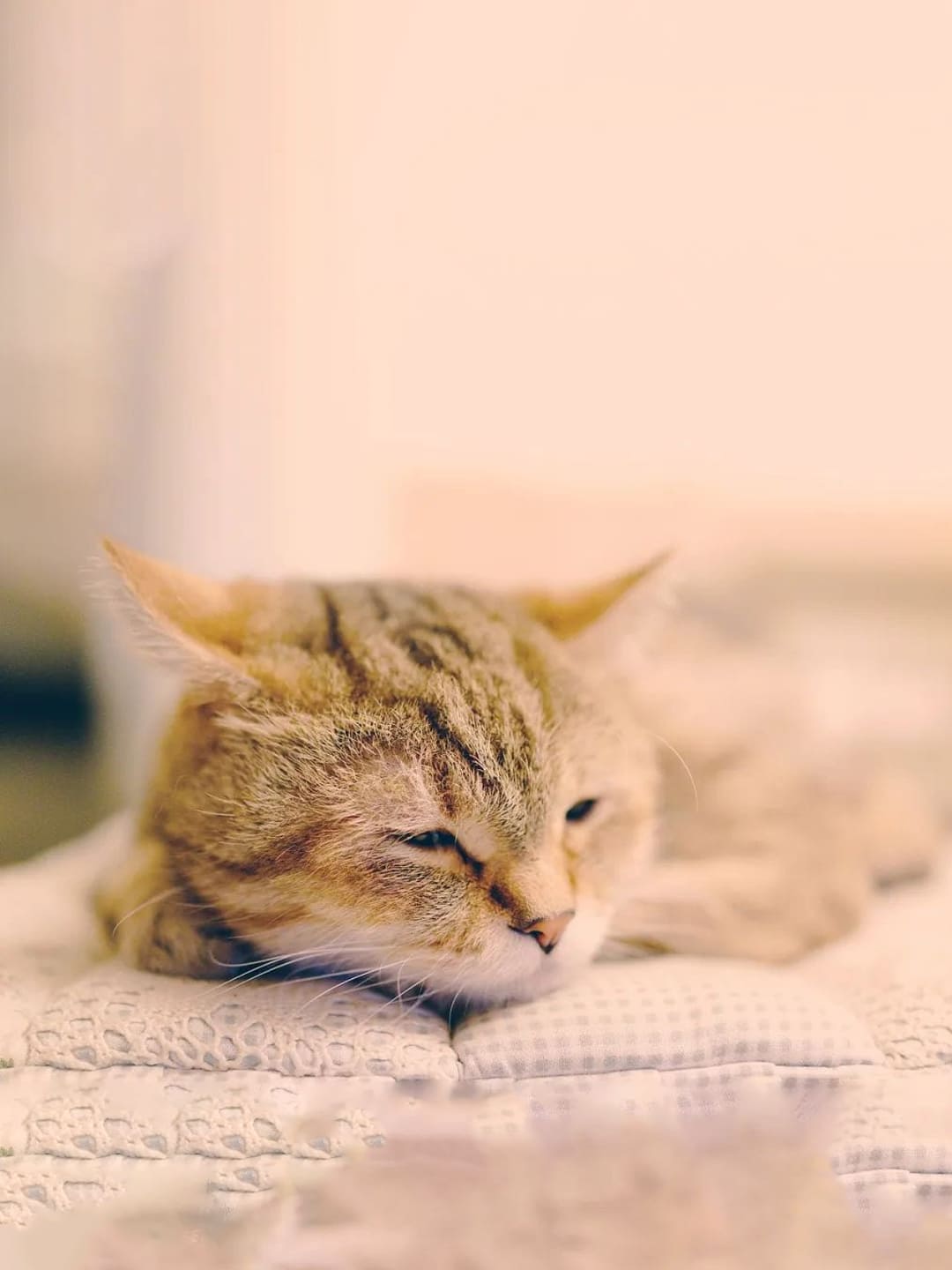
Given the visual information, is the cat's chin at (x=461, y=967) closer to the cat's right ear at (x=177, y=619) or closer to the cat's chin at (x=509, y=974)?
the cat's chin at (x=509, y=974)

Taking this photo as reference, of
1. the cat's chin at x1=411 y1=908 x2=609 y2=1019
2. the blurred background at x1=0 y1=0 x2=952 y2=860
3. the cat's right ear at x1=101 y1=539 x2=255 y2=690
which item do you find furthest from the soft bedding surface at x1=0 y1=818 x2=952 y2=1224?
the blurred background at x1=0 y1=0 x2=952 y2=860

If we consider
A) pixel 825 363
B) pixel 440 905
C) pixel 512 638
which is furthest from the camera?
pixel 825 363

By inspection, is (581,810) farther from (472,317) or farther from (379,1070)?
(472,317)

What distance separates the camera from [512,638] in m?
0.88

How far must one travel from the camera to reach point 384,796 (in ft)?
2.40

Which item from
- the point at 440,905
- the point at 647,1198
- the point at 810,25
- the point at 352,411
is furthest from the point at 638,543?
the point at 647,1198

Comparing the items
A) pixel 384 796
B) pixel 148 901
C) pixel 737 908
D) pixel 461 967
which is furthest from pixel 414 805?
pixel 737 908

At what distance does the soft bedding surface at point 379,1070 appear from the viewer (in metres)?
0.60

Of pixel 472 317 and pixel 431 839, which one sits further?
pixel 472 317

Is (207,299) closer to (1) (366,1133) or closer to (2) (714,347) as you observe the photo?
(2) (714,347)

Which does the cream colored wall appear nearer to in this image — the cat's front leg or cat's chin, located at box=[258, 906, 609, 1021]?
cat's chin, located at box=[258, 906, 609, 1021]

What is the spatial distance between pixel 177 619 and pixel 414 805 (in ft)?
0.82

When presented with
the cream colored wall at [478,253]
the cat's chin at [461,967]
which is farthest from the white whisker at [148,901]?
the cream colored wall at [478,253]

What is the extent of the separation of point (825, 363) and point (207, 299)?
1013 millimetres
